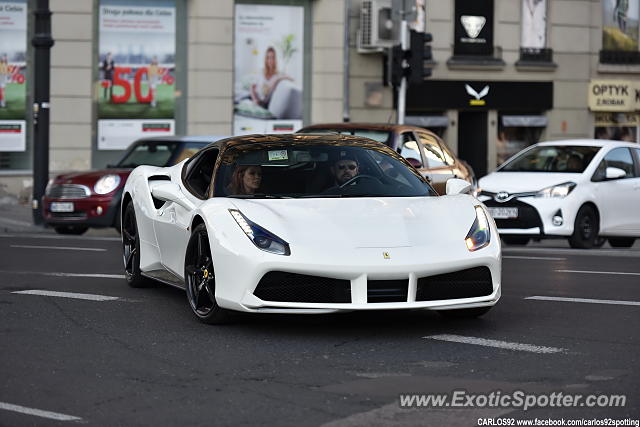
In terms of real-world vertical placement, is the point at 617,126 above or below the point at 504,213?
above

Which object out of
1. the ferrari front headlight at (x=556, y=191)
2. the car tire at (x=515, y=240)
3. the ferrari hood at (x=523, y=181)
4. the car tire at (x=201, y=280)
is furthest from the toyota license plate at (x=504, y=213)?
the car tire at (x=201, y=280)

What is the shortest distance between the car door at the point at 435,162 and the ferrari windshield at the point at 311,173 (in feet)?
25.2

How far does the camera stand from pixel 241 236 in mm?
8773

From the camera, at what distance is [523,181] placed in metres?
18.1

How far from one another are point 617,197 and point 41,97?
29.8ft

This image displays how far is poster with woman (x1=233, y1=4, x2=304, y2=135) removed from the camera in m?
30.0

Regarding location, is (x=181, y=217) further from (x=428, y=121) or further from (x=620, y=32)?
(x=620, y=32)

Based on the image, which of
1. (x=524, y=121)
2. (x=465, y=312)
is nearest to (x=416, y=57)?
(x=524, y=121)

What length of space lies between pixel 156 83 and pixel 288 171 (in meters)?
19.7

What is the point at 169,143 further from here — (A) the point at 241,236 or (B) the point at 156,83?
(A) the point at 241,236

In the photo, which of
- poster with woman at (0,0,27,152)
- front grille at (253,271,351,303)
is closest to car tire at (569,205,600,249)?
front grille at (253,271,351,303)

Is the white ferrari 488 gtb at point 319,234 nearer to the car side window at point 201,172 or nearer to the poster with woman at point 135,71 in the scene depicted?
the car side window at point 201,172

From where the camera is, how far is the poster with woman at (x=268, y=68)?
30031mm

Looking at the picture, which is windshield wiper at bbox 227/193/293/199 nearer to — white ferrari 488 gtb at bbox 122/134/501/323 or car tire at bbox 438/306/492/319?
white ferrari 488 gtb at bbox 122/134/501/323
